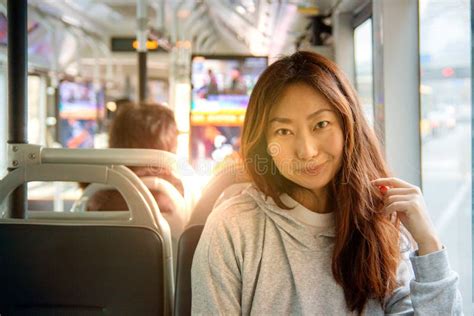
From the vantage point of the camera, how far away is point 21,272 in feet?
5.29

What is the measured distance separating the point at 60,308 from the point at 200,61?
3.59 meters

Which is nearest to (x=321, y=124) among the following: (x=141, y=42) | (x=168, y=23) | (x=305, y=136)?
(x=305, y=136)

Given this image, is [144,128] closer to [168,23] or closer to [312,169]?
[312,169]

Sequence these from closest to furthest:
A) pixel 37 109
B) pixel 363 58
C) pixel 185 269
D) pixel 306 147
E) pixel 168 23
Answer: pixel 306 147 → pixel 185 269 → pixel 363 58 → pixel 37 109 → pixel 168 23

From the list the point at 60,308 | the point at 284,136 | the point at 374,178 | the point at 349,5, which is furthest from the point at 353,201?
the point at 349,5

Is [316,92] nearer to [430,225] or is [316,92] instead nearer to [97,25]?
[430,225]

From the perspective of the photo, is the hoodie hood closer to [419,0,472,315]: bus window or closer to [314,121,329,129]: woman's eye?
[314,121,329,129]: woman's eye

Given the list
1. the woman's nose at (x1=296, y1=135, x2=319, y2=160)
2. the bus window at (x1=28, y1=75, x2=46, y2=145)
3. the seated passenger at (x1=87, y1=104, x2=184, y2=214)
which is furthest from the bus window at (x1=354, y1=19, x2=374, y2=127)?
the bus window at (x1=28, y1=75, x2=46, y2=145)

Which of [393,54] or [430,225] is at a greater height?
[393,54]

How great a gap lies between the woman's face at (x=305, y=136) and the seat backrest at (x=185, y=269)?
381 millimetres

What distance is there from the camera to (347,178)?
142cm

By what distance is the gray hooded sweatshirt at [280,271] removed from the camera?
1.32 metres

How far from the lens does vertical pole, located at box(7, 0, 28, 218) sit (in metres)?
1.75

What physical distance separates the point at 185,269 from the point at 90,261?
0.92 feet
